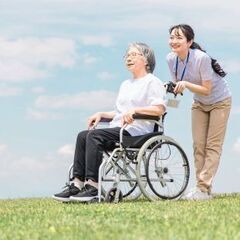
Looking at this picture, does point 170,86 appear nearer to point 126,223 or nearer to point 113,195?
point 113,195

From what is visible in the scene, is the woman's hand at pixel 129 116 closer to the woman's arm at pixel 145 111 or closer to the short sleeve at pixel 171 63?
the woman's arm at pixel 145 111

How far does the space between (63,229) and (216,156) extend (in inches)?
134

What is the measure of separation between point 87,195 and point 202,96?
5.51ft

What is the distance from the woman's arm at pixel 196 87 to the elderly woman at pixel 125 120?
170mm

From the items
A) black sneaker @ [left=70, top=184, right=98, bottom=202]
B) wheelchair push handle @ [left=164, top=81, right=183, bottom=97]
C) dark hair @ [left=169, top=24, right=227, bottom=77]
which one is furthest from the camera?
dark hair @ [left=169, top=24, right=227, bottom=77]

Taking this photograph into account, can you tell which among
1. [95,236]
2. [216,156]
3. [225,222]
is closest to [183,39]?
[216,156]

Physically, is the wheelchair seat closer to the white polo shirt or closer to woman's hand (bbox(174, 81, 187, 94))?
woman's hand (bbox(174, 81, 187, 94))

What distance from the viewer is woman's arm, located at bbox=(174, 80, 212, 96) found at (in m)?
6.09

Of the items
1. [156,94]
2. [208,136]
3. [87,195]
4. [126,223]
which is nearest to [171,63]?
[156,94]

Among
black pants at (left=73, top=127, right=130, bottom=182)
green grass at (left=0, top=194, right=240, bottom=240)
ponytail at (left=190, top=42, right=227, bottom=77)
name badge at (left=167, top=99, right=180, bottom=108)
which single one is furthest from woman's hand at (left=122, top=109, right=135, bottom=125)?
ponytail at (left=190, top=42, right=227, bottom=77)

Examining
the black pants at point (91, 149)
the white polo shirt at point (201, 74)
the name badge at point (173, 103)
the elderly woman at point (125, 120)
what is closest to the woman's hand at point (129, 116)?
the elderly woman at point (125, 120)

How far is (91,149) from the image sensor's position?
5777 mm

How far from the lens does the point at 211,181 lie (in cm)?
667

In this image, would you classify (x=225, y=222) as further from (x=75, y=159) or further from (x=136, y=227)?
(x=75, y=159)
